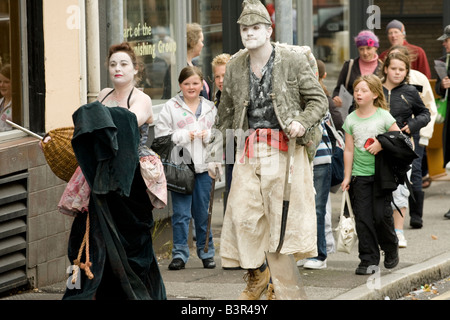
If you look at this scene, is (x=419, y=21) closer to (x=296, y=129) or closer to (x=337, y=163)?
(x=337, y=163)

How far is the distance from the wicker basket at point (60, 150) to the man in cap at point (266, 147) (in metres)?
1.21

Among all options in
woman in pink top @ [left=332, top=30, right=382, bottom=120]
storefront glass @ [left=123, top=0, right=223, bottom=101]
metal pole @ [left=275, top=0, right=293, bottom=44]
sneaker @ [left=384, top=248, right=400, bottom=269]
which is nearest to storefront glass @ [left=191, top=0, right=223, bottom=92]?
storefront glass @ [left=123, top=0, right=223, bottom=101]

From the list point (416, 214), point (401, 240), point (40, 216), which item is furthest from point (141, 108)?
point (416, 214)

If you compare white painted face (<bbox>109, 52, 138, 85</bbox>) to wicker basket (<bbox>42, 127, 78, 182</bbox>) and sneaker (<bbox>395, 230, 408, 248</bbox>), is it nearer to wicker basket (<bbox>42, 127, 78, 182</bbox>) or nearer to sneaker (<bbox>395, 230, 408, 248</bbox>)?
wicker basket (<bbox>42, 127, 78, 182</bbox>)

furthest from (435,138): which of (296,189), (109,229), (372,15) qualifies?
(109,229)

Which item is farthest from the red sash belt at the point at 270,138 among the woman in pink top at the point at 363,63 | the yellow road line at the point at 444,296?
the woman in pink top at the point at 363,63

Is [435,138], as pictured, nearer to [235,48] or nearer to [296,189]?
[235,48]

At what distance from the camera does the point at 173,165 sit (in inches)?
384

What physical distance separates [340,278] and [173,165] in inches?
65.7

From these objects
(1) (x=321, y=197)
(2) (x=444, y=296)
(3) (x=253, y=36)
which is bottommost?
(2) (x=444, y=296)

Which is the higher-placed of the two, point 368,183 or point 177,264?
point 368,183

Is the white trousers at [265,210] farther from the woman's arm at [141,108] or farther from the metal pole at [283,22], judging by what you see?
the metal pole at [283,22]
